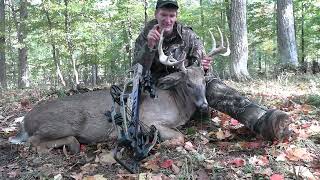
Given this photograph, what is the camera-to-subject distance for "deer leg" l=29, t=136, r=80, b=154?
4.92 metres

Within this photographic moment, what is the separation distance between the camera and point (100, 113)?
17.7 ft

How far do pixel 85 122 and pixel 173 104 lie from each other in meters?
1.28

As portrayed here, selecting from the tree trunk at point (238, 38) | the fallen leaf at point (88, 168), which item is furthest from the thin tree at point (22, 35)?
the fallen leaf at point (88, 168)

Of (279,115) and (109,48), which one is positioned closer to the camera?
(279,115)

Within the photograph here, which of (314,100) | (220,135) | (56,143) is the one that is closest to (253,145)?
(220,135)

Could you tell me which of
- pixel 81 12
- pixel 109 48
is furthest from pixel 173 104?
pixel 109 48

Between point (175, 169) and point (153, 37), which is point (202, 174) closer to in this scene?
point (175, 169)

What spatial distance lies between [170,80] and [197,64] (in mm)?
532

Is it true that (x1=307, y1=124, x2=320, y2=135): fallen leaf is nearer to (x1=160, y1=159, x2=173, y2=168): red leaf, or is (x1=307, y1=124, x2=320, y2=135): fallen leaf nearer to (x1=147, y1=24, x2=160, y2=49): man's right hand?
(x1=160, y1=159, x2=173, y2=168): red leaf

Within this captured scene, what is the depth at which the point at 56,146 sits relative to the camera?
5.00 metres

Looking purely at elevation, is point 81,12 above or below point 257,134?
above

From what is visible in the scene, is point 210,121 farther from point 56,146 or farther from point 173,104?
point 56,146

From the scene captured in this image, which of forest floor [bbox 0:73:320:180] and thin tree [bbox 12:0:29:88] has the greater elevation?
thin tree [bbox 12:0:29:88]

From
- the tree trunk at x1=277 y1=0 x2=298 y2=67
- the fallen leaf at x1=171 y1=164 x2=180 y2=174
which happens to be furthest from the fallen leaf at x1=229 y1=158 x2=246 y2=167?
the tree trunk at x1=277 y1=0 x2=298 y2=67
